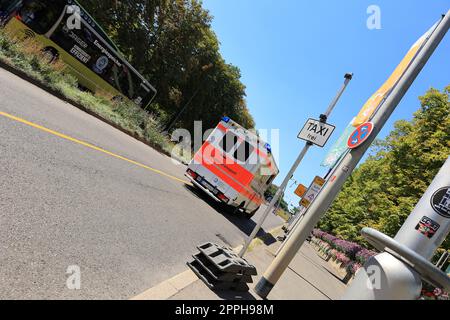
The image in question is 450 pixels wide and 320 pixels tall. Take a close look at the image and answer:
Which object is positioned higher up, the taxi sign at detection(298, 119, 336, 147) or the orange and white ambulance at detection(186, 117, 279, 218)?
the taxi sign at detection(298, 119, 336, 147)

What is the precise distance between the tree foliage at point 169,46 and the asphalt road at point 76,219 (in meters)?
26.9

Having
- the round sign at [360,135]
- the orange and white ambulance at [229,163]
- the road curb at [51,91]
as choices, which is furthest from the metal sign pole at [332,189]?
the road curb at [51,91]

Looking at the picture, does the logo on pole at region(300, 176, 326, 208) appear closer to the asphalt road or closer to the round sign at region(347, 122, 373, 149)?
the asphalt road

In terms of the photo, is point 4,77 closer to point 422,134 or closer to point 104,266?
point 104,266

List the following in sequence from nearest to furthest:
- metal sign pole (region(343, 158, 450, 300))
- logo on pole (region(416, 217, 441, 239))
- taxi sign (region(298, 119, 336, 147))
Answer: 1. metal sign pole (region(343, 158, 450, 300))
2. logo on pole (region(416, 217, 441, 239))
3. taxi sign (region(298, 119, 336, 147))

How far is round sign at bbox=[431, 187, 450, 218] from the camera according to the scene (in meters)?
1.56

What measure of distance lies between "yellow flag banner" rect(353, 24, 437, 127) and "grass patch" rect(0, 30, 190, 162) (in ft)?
37.0

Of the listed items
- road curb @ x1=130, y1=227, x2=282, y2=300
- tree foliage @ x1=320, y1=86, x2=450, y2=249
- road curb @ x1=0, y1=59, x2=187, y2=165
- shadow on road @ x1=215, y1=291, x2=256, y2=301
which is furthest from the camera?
tree foliage @ x1=320, y1=86, x2=450, y2=249

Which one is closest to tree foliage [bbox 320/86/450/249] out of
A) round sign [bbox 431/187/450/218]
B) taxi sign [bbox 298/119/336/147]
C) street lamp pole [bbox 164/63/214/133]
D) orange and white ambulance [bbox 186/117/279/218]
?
orange and white ambulance [bbox 186/117/279/218]

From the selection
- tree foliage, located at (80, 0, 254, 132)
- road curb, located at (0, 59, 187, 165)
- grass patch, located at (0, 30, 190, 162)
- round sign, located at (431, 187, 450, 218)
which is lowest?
road curb, located at (0, 59, 187, 165)

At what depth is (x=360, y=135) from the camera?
551 centimetres

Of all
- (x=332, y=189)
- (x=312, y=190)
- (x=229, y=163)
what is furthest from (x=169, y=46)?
(x=332, y=189)
